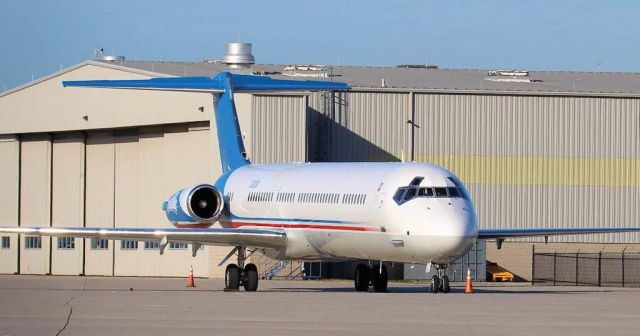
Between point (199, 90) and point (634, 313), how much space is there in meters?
18.7

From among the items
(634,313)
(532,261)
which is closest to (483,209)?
(532,261)

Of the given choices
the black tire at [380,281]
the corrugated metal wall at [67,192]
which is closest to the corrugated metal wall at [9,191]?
the corrugated metal wall at [67,192]

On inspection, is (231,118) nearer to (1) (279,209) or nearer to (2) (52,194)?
(1) (279,209)

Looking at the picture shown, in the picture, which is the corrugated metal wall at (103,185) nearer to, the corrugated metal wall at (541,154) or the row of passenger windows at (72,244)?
the row of passenger windows at (72,244)

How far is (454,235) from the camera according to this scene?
28062 millimetres

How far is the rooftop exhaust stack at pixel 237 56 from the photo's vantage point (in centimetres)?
5600

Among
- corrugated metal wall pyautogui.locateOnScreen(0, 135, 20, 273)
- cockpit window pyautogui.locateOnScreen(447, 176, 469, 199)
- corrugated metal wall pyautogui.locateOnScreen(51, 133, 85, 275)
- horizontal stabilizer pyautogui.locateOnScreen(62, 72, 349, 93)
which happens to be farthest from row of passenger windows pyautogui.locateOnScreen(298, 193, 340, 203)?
corrugated metal wall pyautogui.locateOnScreen(0, 135, 20, 273)

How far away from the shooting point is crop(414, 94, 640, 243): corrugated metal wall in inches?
1956

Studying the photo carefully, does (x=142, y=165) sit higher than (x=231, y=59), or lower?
lower

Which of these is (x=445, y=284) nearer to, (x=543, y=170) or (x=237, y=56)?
(x=543, y=170)

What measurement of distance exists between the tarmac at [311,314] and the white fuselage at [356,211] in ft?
4.27

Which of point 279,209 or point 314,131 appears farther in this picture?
point 314,131

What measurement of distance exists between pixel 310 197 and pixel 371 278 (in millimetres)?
2594

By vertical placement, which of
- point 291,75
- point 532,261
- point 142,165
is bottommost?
point 532,261
